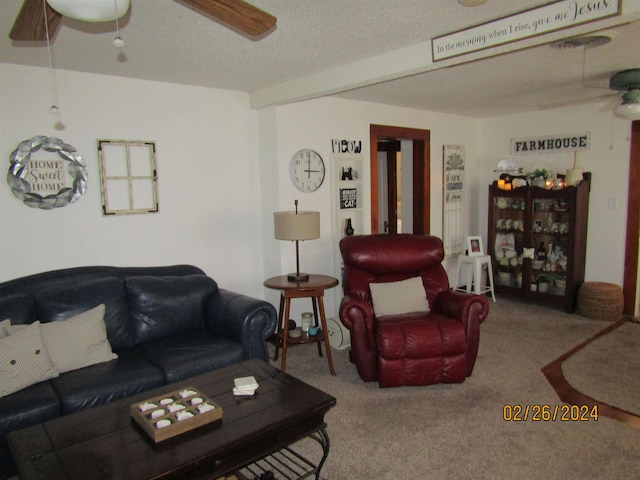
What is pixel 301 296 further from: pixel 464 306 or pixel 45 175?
pixel 45 175

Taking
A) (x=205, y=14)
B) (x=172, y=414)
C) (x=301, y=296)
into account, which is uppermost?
(x=205, y=14)

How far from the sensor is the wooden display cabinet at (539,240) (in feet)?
16.5

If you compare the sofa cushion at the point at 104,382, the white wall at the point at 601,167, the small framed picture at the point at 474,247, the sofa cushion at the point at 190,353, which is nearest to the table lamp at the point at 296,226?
the sofa cushion at the point at 190,353

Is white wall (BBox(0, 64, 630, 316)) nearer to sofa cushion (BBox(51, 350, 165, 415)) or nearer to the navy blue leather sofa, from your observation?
the navy blue leather sofa

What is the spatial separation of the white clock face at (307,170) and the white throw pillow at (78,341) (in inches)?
79.4

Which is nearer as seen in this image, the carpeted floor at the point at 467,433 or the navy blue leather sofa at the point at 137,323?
the carpeted floor at the point at 467,433

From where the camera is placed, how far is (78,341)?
111 inches

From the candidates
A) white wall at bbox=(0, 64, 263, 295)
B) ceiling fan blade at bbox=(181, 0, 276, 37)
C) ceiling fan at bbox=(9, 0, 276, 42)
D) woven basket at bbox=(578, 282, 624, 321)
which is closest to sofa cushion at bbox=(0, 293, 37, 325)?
white wall at bbox=(0, 64, 263, 295)

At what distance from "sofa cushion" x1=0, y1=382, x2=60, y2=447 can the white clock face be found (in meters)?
2.54

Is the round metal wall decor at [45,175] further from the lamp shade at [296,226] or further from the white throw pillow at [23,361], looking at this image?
the lamp shade at [296,226]

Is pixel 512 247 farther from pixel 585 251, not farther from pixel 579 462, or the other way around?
pixel 579 462

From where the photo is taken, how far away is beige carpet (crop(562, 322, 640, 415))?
124 inches
